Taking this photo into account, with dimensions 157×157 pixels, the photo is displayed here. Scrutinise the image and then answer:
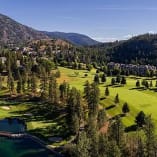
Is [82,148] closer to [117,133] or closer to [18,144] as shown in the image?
[117,133]

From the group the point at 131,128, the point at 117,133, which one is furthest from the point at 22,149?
the point at 131,128

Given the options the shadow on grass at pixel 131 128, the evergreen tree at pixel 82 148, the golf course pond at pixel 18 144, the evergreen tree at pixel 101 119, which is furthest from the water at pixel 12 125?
the evergreen tree at pixel 82 148

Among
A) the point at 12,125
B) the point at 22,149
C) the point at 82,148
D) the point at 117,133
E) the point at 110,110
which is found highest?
the point at 117,133

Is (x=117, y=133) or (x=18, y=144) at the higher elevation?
(x=117, y=133)

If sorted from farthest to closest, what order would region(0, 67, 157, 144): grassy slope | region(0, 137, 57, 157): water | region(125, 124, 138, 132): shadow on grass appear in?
region(0, 67, 157, 144): grassy slope → region(125, 124, 138, 132): shadow on grass → region(0, 137, 57, 157): water

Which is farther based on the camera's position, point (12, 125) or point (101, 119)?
point (12, 125)

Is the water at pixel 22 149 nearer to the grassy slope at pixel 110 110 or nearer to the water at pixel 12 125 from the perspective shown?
the grassy slope at pixel 110 110

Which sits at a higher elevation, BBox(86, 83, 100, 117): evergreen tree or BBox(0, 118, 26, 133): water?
BBox(86, 83, 100, 117): evergreen tree

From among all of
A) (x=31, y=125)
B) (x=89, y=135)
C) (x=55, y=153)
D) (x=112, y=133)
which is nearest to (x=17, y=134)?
(x=31, y=125)

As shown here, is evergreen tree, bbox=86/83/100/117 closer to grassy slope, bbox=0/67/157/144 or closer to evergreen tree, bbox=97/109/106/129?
evergreen tree, bbox=97/109/106/129

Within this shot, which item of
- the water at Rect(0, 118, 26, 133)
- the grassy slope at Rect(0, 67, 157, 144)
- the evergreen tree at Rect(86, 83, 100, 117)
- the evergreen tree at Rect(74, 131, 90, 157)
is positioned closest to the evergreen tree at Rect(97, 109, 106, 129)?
the evergreen tree at Rect(86, 83, 100, 117)

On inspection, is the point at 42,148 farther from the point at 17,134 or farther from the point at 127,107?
the point at 127,107

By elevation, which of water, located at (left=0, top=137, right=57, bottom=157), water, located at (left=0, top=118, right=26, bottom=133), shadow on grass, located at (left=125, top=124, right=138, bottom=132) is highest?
shadow on grass, located at (left=125, top=124, right=138, bottom=132)
